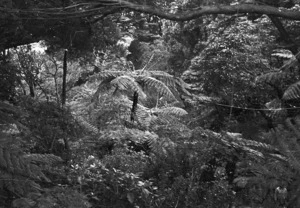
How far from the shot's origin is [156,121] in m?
7.10

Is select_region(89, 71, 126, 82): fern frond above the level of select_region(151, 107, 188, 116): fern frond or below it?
above

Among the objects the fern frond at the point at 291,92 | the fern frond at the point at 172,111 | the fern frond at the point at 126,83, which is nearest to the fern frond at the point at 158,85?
the fern frond at the point at 126,83

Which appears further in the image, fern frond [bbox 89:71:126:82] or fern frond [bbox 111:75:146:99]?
fern frond [bbox 89:71:126:82]

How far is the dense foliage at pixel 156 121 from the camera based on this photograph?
3404 mm

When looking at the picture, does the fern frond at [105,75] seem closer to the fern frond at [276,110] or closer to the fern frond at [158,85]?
the fern frond at [158,85]

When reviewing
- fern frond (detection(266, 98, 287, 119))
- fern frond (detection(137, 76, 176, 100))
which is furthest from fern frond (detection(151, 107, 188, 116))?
fern frond (detection(266, 98, 287, 119))

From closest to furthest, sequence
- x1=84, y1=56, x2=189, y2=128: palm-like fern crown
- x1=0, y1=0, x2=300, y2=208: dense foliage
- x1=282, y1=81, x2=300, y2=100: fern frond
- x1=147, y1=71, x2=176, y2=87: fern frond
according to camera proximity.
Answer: x1=0, y1=0, x2=300, y2=208: dense foliage, x1=282, y1=81, x2=300, y2=100: fern frond, x1=84, y1=56, x2=189, y2=128: palm-like fern crown, x1=147, y1=71, x2=176, y2=87: fern frond

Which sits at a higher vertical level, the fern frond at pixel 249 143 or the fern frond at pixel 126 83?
the fern frond at pixel 126 83

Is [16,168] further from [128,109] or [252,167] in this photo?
[128,109]

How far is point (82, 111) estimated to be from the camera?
8.28 metres

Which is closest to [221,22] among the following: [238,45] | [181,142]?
[238,45]

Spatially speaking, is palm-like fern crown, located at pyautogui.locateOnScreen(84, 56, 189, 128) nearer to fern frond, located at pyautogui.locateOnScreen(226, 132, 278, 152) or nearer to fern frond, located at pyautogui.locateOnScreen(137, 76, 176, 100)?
fern frond, located at pyautogui.locateOnScreen(137, 76, 176, 100)

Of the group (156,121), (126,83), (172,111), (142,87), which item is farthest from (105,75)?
(172,111)

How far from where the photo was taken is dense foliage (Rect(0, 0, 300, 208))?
3404 mm
